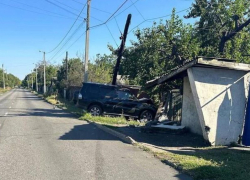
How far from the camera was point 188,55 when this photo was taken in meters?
17.0

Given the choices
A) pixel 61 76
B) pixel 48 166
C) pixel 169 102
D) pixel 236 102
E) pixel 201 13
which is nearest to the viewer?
pixel 48 166

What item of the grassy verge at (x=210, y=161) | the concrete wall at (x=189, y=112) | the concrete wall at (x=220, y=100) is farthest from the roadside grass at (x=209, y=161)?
the concrete wall at (x=189, y=112)

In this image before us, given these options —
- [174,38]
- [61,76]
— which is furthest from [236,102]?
[61,76]

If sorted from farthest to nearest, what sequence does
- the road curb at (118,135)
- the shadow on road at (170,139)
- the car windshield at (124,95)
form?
the car windshield at (124,95)
the road curb at (118,135)
the shadow on road at (170,139)

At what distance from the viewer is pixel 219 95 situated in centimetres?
992

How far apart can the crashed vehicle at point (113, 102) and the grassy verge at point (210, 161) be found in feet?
30.1

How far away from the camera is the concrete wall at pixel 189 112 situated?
1214 centimetres

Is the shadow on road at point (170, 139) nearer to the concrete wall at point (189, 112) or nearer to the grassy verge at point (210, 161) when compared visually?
the concrete wall at point (189, 112)

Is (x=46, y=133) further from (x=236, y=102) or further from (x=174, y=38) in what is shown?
(x=174, y=38)

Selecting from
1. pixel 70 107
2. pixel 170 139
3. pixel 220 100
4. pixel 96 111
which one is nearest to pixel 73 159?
pixel 170 139

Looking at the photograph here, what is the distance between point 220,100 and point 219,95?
0.57 ft

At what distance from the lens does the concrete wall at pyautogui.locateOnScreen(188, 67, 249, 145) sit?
973cm

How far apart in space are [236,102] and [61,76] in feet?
142

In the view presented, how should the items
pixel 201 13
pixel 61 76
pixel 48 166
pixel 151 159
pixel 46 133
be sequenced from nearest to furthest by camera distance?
pixel 48 166 < pixel 151 159 < pixel 46 133 < pixel 201 13 < pixel 61 76
